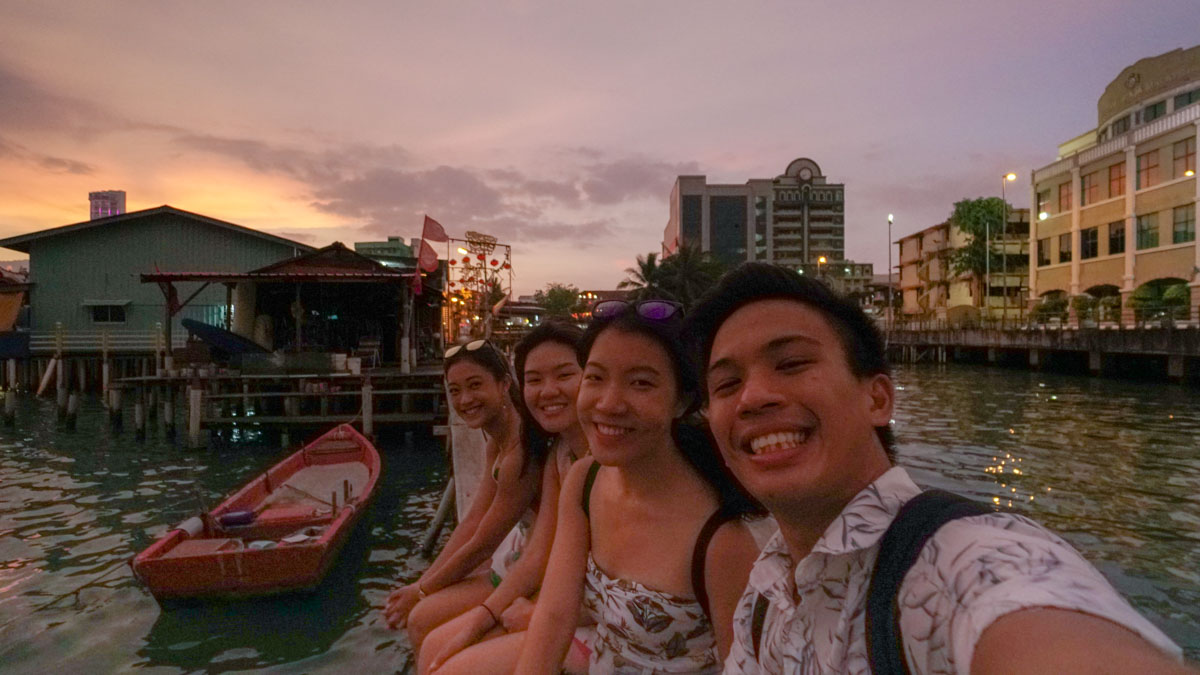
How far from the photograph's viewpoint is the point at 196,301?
Answer: 3275 centimetres

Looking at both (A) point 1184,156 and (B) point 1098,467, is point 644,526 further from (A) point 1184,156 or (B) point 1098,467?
(A) point 1184,156

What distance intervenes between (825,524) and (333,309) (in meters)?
27.6

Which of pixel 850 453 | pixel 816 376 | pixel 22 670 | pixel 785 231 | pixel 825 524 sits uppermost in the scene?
pixel 785 231

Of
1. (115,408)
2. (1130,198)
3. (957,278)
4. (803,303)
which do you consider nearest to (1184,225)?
(1130,198)

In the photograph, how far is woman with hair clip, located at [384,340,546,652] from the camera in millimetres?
4047

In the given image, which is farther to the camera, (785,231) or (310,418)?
(785,231)

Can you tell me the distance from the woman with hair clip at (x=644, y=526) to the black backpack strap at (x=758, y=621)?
0.43 metres

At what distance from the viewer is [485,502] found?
177 inches

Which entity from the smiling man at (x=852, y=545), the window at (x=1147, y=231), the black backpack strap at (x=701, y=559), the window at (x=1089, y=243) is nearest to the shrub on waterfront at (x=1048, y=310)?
the window at (x=1089, y=243)

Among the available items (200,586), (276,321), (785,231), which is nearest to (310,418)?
(276,321)

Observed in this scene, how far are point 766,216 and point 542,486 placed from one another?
118 metres

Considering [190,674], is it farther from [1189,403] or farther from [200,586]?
[1189,403]

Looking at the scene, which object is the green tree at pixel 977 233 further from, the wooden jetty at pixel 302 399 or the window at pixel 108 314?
the window at pixel 108 314

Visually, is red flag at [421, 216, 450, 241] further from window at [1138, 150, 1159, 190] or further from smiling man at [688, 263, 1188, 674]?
window at [1138, 150, 1159, 190]
